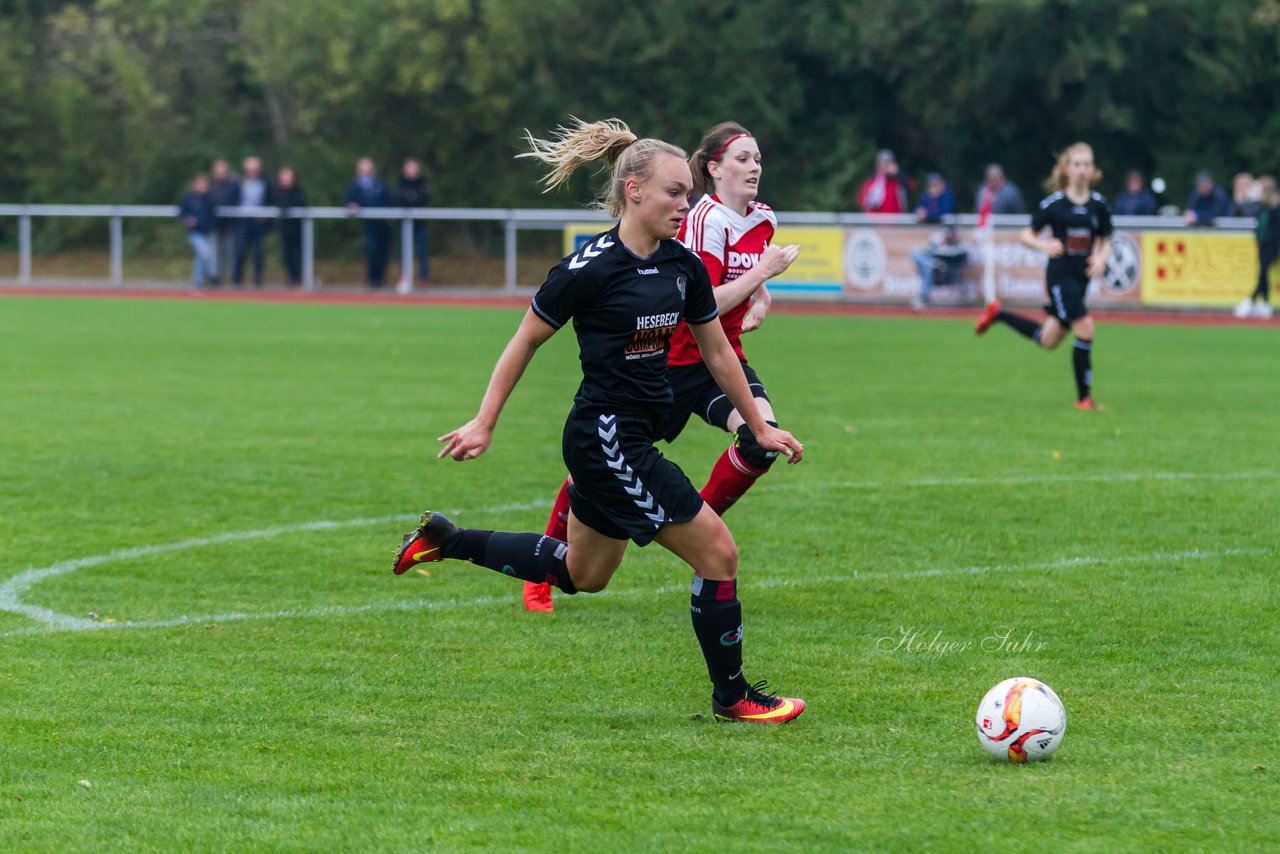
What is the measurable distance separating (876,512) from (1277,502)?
7.17 ft

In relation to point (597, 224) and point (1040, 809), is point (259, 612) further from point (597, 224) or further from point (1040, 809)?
point (597, 224)

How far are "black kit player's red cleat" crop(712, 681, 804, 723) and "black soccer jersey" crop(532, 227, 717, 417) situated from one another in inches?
36.8

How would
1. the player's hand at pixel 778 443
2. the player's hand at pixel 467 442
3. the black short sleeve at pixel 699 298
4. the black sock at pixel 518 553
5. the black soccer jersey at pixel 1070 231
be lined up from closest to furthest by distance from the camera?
the player's hand at pixel 467 442, the black short sleeve at pixel 699 298, the player's hand at pixel 778 443, the black sock at pixel 518 553, the black soccer jersey at pixel 1070 231

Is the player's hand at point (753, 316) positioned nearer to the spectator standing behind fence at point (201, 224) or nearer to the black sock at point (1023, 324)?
the black sock at point (1023, 324)

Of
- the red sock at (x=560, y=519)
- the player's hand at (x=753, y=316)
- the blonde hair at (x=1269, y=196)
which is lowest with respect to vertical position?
the red sock at (x=560, y=519)

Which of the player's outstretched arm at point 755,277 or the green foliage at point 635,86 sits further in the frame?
the green foliage at point 635,86

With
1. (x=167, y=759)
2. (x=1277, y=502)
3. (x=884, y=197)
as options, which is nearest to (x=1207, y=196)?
(x=884, y=197)

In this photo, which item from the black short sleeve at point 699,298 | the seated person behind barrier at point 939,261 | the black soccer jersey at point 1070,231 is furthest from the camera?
the seated person behind barrier at point 939,261

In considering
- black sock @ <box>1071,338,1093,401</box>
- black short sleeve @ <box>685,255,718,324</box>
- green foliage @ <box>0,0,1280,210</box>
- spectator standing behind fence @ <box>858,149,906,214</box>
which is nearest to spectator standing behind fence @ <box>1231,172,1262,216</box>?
spectator standing behind fence @ <box>858,149,906,214</box>

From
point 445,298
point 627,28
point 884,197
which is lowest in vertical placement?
point 445,298

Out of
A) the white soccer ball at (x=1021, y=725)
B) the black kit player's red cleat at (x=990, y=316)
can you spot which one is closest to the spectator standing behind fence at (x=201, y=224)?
the black kit player's red cleat at (x=990, y=316)

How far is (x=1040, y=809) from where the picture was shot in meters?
4.34

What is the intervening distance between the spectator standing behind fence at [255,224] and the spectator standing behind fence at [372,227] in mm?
1514

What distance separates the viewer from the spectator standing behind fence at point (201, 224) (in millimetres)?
29547
